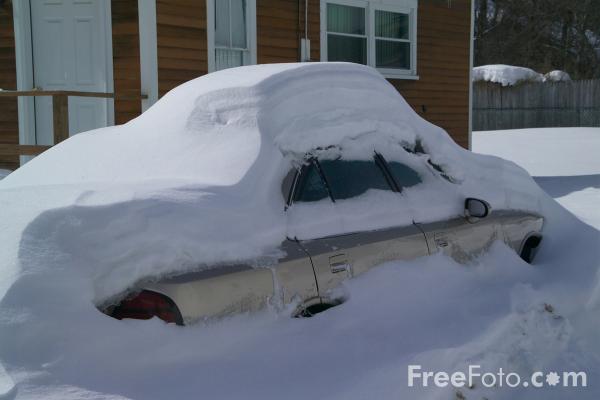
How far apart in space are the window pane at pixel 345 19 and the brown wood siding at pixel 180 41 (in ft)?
9.16

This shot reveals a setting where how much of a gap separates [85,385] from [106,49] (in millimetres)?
7372

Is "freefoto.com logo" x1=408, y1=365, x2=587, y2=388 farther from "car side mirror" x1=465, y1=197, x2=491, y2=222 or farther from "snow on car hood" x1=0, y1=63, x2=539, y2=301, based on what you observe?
"car side mirror" x1=465, y1=197, x2=491, y2=222

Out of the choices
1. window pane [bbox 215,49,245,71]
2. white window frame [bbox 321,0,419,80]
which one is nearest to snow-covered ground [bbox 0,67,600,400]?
window pane [bbox 215,49,245,71]

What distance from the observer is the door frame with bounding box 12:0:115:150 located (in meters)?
9.30

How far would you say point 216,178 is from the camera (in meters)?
3.54

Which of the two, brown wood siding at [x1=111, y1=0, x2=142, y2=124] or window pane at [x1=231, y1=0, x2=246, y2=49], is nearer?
brown wood siding at [x1=111, y1=0, x2=142, y2=124]

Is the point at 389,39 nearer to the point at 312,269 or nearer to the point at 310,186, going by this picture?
the point at 310,186

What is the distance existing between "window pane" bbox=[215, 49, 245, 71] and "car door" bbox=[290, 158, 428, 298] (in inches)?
249

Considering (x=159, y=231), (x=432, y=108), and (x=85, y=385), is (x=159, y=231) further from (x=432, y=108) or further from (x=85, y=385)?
(x=432, y=108)

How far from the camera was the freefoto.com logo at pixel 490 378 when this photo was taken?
332 cm

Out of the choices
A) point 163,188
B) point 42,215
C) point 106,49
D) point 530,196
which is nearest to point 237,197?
point 163,188

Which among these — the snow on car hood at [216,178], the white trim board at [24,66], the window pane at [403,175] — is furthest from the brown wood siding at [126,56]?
the window pane at [403,175]

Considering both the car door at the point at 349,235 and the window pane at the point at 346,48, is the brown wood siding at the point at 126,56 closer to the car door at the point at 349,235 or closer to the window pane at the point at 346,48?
the window pane at the point at 346,48

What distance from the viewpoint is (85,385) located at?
2.57m
